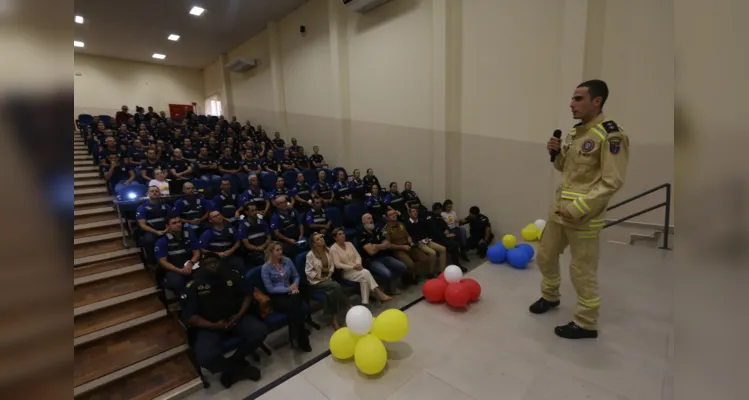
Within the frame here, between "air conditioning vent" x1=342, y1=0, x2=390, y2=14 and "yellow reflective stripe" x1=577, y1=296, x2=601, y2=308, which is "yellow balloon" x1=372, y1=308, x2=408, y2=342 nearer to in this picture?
"yellow reflective stripe" x1=577, y1=296, x2=601, y2=308

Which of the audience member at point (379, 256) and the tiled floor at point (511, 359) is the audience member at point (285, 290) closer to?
the tiled floor at point (511, 359)

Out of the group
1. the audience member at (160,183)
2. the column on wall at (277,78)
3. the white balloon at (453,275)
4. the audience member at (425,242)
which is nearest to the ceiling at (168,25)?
the column on wall at (277,78)

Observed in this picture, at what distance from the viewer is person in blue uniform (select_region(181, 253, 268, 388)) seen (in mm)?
2584

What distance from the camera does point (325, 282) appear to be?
344 cm

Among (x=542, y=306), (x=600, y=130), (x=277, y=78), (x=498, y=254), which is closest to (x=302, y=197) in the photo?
(x=498, y=254)

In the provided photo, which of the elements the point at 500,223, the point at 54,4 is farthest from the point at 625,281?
the point at 54,4

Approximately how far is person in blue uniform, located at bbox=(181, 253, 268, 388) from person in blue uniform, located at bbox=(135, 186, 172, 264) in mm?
1264

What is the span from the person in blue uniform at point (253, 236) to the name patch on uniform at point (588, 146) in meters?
3.21

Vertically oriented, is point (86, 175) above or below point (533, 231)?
above

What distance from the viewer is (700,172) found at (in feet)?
1.08

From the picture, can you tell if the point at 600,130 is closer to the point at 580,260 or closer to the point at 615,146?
the point at 615,146

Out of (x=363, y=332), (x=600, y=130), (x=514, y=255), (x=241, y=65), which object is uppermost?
(x=241, y=65)

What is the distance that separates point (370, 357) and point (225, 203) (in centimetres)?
366

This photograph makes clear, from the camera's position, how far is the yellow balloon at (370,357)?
200 cm
